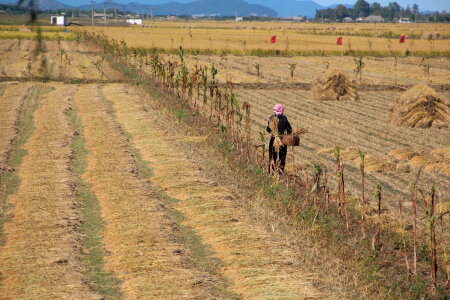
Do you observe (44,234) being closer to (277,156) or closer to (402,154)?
(277,156)

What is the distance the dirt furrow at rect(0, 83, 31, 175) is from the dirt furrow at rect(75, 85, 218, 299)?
1788 millimetres

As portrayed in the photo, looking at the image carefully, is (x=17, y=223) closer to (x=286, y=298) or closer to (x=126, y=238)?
(x=126, y=238)

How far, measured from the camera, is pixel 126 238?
8.60 meters

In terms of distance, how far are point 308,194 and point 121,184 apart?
10.8 feet

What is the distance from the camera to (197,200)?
35.1 ft

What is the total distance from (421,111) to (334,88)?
256 inches

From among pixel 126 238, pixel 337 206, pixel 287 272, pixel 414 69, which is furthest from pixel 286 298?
pixel 414 69

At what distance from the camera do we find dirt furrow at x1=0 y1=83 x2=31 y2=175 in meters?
Answer: 14.9

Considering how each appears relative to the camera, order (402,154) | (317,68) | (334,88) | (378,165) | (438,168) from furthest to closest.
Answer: (317,68), (334,88), (402,154), (438,168), (378,165)

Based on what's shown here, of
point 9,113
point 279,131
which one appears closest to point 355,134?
point 279,131

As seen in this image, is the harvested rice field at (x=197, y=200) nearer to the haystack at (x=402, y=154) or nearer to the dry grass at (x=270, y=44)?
the haystack at (x=402, y=154)

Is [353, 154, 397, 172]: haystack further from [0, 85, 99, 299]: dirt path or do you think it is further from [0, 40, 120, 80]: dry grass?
[0, 40, 120, 80]: dry grass

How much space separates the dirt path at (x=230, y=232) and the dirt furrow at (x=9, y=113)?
2.83 m

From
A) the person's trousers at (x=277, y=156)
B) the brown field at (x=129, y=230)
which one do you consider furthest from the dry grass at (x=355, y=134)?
the brown field at (x=129, y=230)
